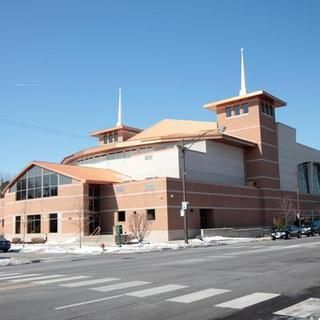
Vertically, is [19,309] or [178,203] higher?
[178,203]

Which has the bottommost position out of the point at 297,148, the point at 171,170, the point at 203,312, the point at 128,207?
the point at 203,312

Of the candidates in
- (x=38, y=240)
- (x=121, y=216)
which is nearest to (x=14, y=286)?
(x=121, y=216)

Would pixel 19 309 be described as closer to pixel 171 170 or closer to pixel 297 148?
pixel 171 170

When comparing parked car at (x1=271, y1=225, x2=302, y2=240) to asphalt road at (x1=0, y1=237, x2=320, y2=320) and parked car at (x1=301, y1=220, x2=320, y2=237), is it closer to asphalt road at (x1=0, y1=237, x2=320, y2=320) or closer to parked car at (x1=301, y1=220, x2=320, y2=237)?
parked car at (x1=301, y1=220, x2=320, y2=237)

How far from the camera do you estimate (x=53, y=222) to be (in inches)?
2306

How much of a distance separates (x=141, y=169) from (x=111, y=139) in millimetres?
29190

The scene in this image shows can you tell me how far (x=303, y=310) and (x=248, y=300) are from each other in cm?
A: 137

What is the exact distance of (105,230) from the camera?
5725 cm

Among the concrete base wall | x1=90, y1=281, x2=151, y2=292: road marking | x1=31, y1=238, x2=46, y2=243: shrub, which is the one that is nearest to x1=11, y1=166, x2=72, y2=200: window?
x1=31, y1=238, x2=46, y2=243: shrub

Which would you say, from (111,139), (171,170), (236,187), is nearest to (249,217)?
(236,187)

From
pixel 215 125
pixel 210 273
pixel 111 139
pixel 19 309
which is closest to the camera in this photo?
pixel 19 309

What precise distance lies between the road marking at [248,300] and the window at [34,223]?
52188 mm

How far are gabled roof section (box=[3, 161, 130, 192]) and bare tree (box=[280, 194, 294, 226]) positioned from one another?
977 inches

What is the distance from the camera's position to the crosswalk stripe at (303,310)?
8.62 meters
